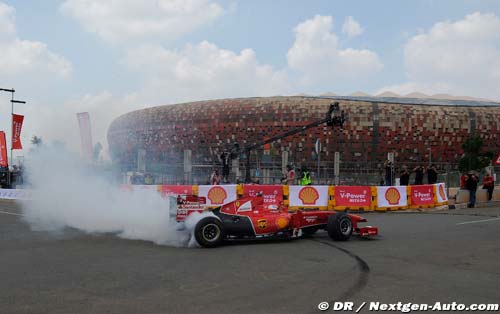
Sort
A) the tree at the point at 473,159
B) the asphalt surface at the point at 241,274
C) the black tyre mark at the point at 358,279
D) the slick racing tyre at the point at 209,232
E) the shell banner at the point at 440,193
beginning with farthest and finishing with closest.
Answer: the tree at the point at 473,159, the shell banner at the point at 440,193, the slick racing tyre at the point at 209,232, the black tyre mark at the point at 358,279, the asphalt surface at the point at 241,274

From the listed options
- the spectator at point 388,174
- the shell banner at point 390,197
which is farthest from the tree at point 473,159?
the shell banner at point 390,197

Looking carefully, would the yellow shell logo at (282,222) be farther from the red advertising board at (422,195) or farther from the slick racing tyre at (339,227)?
the red advertising board at (422,195)

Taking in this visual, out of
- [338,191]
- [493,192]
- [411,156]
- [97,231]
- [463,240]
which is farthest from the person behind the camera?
[411,156]

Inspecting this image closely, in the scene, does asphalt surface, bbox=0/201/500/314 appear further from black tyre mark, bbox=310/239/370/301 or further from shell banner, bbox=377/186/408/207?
shell banner, bbox=377/186/408/207

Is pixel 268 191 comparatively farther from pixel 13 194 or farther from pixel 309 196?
pixel 13 194

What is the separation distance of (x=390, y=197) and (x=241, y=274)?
13761 mm

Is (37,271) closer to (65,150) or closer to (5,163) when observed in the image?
(65,150)

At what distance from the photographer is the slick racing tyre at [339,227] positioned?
1073cm

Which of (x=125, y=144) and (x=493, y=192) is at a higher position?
(x=125, y=144)

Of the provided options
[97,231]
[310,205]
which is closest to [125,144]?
[310,205]

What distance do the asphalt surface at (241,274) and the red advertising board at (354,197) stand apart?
818 cm

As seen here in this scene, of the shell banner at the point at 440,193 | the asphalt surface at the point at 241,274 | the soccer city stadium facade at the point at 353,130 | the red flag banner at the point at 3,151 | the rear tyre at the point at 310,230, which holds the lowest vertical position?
the asphalt surface at the point at 241,274

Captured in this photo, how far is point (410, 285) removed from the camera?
646cm

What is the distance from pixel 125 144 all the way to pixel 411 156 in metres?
41.1
